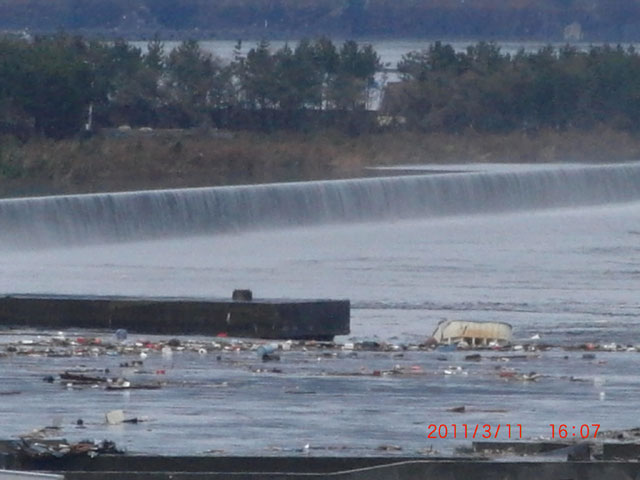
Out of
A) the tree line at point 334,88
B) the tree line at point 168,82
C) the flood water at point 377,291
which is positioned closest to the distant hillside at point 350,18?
the tree line at point 334,88

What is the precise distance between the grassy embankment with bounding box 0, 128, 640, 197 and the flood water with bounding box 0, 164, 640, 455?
3947mm

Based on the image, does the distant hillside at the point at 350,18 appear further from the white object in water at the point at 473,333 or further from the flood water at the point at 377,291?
the white object in water at the point at 473,333

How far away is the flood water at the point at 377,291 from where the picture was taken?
13.2 meters

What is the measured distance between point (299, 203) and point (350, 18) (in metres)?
81.7

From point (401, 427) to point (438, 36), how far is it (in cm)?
10640

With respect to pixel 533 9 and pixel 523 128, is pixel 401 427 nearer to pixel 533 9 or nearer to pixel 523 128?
pixel 523 128

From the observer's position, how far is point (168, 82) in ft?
194

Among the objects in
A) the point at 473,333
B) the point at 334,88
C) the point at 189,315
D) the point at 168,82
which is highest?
the point at 334,88

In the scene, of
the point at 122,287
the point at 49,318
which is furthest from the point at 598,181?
the point at 49,318

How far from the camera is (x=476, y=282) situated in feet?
90.4

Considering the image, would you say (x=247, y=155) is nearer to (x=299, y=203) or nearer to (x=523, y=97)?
(x=299, y=203)

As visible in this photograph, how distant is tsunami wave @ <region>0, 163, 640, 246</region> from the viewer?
32500mm
